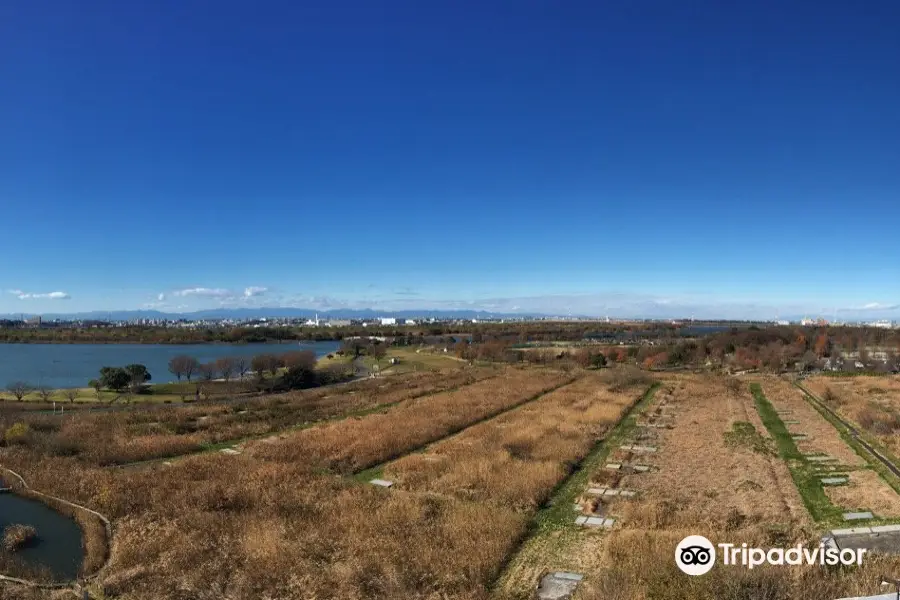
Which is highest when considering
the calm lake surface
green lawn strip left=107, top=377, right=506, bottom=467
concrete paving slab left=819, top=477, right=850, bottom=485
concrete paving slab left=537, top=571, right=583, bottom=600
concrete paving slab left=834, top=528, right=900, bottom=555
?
concrete paving slab left=834, top=528, right=900, bottom=555

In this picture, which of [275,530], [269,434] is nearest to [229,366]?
[269,434]

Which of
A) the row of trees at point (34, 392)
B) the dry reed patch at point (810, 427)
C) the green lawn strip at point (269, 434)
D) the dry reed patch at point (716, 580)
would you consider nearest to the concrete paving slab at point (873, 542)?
the dry reed patch at point (716, 580)

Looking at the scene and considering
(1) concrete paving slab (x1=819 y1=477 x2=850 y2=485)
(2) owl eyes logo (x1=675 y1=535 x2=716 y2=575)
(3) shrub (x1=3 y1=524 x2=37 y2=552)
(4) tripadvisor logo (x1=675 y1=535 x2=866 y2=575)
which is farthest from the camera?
(1) concrete paving slab (x1=819 y1=477 x2=850 y2=485)

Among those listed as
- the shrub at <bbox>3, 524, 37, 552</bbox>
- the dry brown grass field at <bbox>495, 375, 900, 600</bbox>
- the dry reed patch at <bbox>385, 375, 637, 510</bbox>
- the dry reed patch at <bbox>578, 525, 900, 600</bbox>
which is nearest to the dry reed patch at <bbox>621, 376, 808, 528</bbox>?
the dry brown grass field at <bbox>495, 375, 900, 600</bbox>

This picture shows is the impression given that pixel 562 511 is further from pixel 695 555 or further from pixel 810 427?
pixel 810 427

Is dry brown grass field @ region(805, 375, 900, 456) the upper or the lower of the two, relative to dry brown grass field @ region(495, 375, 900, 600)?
lower

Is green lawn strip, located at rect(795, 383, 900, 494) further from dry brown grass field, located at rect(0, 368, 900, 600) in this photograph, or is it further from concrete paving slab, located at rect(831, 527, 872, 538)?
concrete paving slab, located at rect(831, 527, 872, 538)
